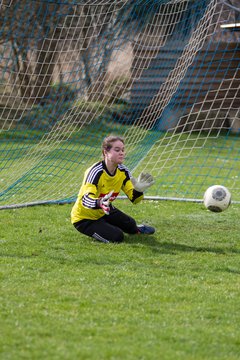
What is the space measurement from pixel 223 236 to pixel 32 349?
143 inches

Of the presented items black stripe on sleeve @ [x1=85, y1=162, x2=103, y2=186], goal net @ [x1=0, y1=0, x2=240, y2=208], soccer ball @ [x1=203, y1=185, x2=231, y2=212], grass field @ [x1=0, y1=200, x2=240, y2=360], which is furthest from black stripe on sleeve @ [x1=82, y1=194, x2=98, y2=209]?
goal net @ [x1=0, y1=0, x2=240, y2=208]

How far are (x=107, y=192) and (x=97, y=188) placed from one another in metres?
0.17

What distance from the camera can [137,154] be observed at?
10.1m

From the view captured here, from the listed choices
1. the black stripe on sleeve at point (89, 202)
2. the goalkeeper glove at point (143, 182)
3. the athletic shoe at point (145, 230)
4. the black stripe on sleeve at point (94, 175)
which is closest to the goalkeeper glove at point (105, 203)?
the black stripe on sleeve at point (89, 202)

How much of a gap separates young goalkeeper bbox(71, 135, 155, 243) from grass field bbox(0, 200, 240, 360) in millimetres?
148

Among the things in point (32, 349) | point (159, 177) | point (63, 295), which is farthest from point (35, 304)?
point (159, 177)

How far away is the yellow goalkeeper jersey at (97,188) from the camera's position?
682 cm

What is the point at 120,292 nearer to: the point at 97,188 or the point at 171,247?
the point at 171,247

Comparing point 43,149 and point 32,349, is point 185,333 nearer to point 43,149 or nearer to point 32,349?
point 32,349

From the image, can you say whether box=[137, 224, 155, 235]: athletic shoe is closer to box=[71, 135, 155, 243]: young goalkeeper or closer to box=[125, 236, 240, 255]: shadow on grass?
box=[71, 135, 155, 243]: young goalkeeper

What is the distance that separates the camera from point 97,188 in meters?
6.95

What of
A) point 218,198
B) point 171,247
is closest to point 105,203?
point 171,247

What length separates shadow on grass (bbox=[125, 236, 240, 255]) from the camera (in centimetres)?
664

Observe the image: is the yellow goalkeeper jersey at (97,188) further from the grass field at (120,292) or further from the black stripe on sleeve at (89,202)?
the grass field at (120,292)
